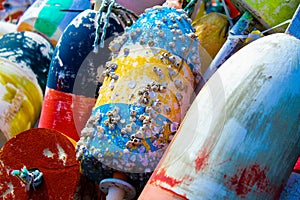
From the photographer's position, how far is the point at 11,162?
4.18 feet

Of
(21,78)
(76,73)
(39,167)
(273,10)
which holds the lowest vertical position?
(39,167)

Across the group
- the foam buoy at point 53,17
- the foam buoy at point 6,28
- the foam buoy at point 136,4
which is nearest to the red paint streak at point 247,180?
the foam buoy at point 136,4

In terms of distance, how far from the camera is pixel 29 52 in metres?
1.77

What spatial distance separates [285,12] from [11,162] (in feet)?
2.62

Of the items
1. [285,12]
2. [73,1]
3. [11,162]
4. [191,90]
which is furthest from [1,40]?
[285,12]

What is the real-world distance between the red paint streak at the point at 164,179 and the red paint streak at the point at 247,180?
0.10 meters

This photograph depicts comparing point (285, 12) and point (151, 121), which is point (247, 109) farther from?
point (285, 12)

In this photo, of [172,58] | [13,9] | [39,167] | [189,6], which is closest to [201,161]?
[172,58]

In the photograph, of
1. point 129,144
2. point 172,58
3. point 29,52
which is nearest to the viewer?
point 129,144

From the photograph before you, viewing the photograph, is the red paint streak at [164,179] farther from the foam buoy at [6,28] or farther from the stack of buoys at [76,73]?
the foam buoy at [6,28]

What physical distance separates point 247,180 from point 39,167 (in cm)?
52

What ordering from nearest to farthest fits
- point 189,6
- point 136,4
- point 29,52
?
point 189,6 → point 136,4 → point 29,52

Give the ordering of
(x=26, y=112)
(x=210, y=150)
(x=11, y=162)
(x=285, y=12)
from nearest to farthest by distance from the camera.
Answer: (x=210, y=150) < (x=11, y=162) < (x=285, y=12) < (x=26, y=112)

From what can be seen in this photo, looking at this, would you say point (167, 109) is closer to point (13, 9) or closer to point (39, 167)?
point (39, 167)
